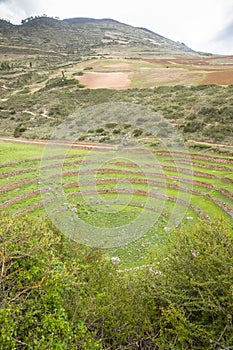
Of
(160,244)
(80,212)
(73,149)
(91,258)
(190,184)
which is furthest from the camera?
(73,149)

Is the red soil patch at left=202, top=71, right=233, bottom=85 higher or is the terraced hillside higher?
Answer: the red soil patch at left=202, top=71, right=233, bottom=85

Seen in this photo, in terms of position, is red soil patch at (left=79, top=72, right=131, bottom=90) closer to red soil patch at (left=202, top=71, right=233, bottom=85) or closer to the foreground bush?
red soil patch at (left=202, top=71, right=233, bottom=85)

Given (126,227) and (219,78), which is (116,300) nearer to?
(126,227)

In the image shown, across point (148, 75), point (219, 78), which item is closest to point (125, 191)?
point (219, 78)

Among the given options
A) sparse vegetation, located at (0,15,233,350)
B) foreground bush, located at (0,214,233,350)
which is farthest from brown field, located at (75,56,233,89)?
foreground bush, located at (0,214,233,350)

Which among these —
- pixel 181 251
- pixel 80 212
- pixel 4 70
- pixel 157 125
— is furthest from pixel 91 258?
pixel 4 70

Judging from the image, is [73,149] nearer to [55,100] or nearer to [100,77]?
[55,100]
